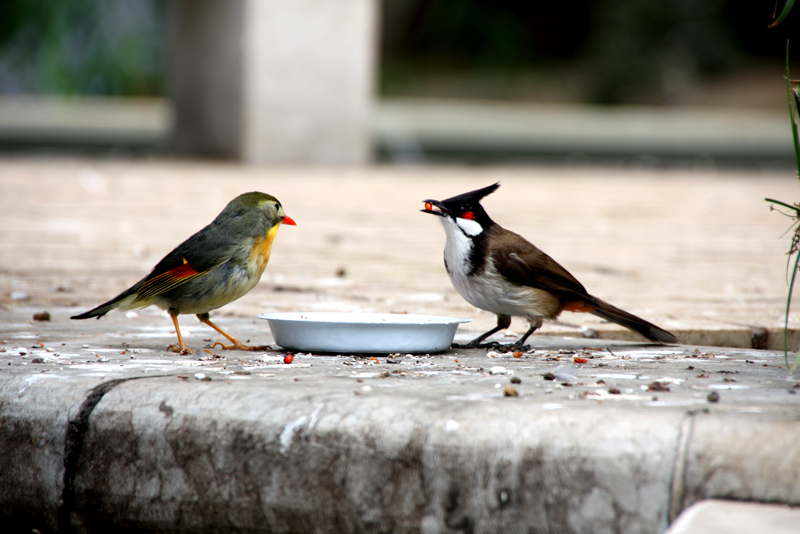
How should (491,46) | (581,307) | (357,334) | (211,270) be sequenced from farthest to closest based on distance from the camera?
1. (491,46)
2. (581,307)
3. (211,270)
4. (357,334)

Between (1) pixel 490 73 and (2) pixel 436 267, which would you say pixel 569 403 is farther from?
(1) pixel 490 73

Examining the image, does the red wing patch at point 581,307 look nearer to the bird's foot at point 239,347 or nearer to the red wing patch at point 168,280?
the bird's foot at point 239,347

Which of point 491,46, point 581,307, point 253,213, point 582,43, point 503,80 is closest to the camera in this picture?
point 253,213

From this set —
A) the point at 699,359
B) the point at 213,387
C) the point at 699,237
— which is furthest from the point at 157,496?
the point at 699,237

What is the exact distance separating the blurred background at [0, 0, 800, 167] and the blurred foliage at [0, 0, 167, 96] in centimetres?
3

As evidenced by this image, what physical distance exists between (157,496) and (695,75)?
2761 cm

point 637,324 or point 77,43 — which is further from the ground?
point 77,43

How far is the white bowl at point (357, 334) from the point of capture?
2.90m

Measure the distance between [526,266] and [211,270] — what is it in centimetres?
93

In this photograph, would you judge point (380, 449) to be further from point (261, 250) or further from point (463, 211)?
point (463, 211)

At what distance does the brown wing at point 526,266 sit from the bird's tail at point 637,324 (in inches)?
3.4

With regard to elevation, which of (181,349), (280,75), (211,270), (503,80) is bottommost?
(181,349)

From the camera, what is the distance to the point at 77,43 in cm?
1975

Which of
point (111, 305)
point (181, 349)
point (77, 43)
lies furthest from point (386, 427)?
point (77, 43)
